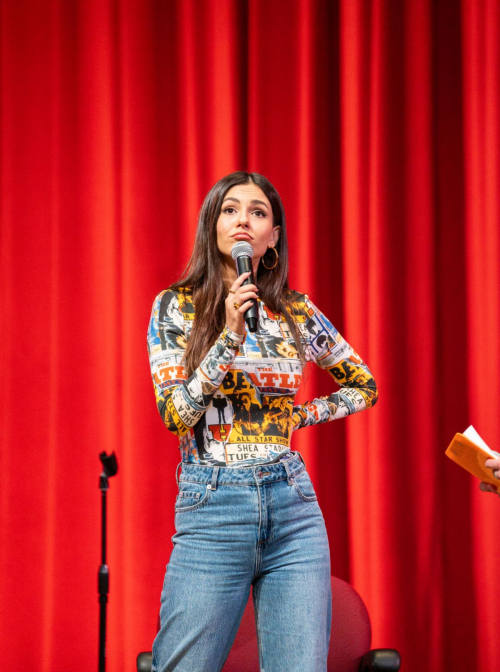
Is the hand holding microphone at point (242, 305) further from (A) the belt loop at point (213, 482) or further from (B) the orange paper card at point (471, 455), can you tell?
(B) the orange paper card at point (471, 455)

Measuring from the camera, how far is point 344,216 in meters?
2.69

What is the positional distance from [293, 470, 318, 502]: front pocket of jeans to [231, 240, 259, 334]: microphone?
343 millimetres

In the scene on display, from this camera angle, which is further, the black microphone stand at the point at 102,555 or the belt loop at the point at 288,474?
the black microphone stand at the point at 102,555

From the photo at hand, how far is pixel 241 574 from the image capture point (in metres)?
1.34

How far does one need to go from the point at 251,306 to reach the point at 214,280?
0.31 metres

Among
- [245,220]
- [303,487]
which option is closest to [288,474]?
[303,487]

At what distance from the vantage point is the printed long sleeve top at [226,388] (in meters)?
1.34

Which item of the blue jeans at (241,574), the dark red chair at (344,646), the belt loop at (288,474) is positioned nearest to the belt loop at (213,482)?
Result: the blue jeans at (241,574)

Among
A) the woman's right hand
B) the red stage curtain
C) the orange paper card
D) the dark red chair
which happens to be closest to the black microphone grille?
the woman's right hand

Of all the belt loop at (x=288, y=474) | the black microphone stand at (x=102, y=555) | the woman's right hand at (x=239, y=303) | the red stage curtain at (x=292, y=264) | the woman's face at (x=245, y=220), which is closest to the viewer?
the woman's right hand at (x=239, y=303)

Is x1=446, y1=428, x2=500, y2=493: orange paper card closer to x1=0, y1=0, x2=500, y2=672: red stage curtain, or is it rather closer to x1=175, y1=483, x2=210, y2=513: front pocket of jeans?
x1=175, y1=483, x2=210, y2=513: front pocket of jeans

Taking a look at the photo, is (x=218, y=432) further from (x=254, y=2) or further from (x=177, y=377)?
(x=254, y=2)

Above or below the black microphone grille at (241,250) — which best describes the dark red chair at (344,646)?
below

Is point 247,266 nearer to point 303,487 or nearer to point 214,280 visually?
point 214,280
